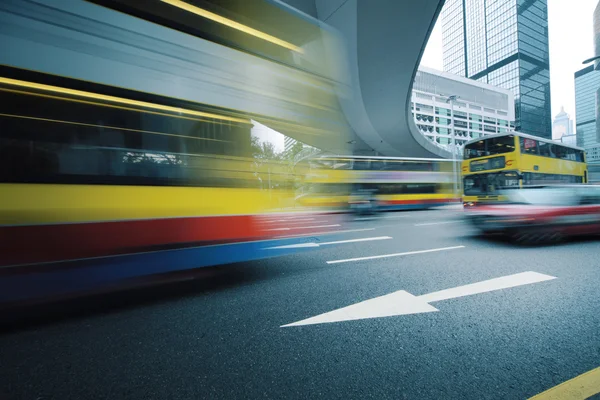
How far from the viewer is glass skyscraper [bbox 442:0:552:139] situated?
8250cm

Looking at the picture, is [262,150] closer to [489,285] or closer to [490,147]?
[489,285]

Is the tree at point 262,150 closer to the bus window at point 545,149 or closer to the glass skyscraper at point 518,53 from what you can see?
the bus window at point 545,149

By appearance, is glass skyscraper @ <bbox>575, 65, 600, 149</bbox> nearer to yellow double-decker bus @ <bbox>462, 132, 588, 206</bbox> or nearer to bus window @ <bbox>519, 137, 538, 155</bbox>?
yellow double-decker bus @ <bbox>462, 132, 588, 206</bbox>

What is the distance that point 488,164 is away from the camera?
11664 millimetres

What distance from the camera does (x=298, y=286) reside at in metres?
3.51

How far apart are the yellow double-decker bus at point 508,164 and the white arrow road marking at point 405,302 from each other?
7.88m

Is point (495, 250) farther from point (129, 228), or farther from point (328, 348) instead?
point (129, 228)

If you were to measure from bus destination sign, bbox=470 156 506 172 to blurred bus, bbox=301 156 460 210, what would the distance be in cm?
265

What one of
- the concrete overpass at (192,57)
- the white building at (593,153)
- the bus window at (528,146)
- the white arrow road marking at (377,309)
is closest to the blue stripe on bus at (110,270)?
the white arrow road marking at (377,309)

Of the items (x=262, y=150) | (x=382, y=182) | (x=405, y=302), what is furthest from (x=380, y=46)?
(x=405, y=302)

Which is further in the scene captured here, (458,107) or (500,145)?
(458,107)

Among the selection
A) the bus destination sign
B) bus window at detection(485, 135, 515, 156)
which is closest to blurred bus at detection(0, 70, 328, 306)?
the bus destination sign

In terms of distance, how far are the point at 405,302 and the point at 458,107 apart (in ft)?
261

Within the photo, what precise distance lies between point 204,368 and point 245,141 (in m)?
2.51
